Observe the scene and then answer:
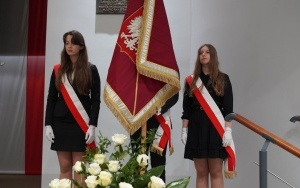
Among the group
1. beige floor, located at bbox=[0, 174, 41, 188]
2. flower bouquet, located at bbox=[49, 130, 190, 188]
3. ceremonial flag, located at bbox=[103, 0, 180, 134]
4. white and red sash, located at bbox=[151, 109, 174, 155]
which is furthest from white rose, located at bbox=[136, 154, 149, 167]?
beige floor, located at bbox=[0, 174, 41, 188]

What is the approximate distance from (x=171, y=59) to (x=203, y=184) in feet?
2.97

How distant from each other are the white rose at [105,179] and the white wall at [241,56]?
2.82m

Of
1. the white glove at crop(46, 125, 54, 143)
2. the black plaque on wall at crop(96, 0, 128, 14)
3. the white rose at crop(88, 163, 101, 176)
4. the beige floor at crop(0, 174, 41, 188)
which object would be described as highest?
the black plaque on wall at crop(96, 0, 128, 14)

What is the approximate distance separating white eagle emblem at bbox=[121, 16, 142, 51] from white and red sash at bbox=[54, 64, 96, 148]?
486 millimetres

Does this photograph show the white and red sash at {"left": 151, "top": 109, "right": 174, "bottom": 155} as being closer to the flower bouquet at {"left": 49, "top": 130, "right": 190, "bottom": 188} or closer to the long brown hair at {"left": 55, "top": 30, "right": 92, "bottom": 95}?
the long brown hair at {"left": 55, "top": 30, "right": 92, "bottom": 95}

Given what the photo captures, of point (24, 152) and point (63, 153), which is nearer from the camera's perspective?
point (63, 153)

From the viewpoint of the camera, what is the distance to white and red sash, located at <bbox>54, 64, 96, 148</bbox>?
2.46 meters

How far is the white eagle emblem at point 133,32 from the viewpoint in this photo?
2416mm

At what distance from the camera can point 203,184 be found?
2607 mm

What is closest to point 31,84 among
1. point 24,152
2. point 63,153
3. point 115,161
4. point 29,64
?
point 29,64

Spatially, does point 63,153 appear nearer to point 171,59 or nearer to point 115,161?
point 171,59

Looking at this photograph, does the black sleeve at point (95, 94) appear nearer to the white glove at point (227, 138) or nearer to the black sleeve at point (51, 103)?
the black sleeve at point (51, 103)

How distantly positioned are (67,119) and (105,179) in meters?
1.78

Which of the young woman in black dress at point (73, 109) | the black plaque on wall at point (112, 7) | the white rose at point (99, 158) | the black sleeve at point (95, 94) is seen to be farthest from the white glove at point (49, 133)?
the white rose at point (99, 158)
